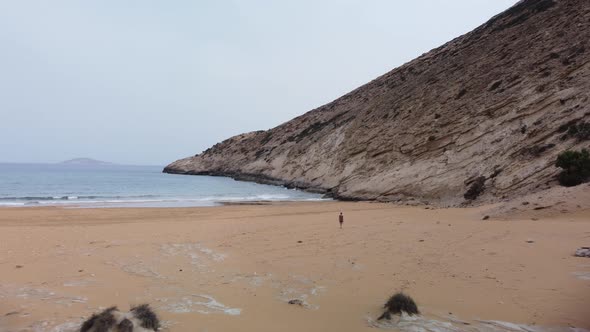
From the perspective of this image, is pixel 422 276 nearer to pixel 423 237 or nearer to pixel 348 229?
pixel 423 237

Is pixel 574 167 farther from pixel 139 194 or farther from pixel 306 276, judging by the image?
pixel 139 194

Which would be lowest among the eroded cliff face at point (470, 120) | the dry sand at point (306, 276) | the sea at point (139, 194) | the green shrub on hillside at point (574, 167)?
the dry sand at point (306, 276)

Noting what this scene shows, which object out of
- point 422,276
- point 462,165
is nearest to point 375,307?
point 422,276

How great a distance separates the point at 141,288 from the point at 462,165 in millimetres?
23474

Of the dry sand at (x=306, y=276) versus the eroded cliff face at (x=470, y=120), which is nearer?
the dry sand at (x=306, y=276)

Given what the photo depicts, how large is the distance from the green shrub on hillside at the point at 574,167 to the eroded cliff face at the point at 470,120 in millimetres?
870

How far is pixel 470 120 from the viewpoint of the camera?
3017 centimetres

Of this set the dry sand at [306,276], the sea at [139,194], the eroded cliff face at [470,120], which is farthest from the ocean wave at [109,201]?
the dry sand at [306,276]

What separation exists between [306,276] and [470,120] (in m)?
25.9

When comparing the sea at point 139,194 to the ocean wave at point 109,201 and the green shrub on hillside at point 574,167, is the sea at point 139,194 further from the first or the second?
the green shrub on hillside at point 574,167

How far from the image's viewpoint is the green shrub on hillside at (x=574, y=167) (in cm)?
1616

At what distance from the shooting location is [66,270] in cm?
838

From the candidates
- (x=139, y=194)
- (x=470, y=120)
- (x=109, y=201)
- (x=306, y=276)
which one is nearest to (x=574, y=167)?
(x=470, y=120)

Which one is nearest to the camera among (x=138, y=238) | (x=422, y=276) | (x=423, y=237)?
(x=422, y=276)
